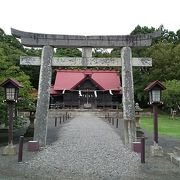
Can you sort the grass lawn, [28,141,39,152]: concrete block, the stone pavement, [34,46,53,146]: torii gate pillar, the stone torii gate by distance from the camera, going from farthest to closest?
the grass lawn
the stone torii gate
[34,46,53,146]: torii gate pillar
[28,141,39,152]: concrete block
the stone pavement

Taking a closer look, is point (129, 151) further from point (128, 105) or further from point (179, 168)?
point (179, 168)

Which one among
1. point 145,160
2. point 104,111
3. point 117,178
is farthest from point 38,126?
point 104,111

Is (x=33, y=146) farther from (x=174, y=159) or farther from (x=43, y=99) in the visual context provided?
(x=174, y=159)

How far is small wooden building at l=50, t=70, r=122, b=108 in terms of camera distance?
51688mm

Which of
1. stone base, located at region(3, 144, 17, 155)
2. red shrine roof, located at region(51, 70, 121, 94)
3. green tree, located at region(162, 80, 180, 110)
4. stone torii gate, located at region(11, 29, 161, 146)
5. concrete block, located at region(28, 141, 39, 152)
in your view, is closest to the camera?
stone base, located at region(3, 144, 17, 155)

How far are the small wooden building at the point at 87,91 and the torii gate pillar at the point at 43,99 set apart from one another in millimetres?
36233

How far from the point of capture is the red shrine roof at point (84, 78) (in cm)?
5197

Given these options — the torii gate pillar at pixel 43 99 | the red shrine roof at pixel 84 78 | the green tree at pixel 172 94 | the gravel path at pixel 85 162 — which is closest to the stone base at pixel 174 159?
the gravel path at pixel 85 162

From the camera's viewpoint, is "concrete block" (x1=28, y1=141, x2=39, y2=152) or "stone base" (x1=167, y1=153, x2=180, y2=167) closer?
"stone base" (x1=167, y1=153, x2=180, y2=167)

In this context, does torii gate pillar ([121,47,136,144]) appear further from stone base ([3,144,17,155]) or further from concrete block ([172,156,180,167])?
stone base ([3,144,17,155])

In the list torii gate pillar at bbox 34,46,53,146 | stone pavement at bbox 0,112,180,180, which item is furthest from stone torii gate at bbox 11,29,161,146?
stone pavement at bbox 0,112,180,180

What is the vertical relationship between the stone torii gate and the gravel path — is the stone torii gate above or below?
above

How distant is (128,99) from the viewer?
14.5 meters

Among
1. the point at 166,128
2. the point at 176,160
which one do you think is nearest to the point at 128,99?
the point at 176,160
